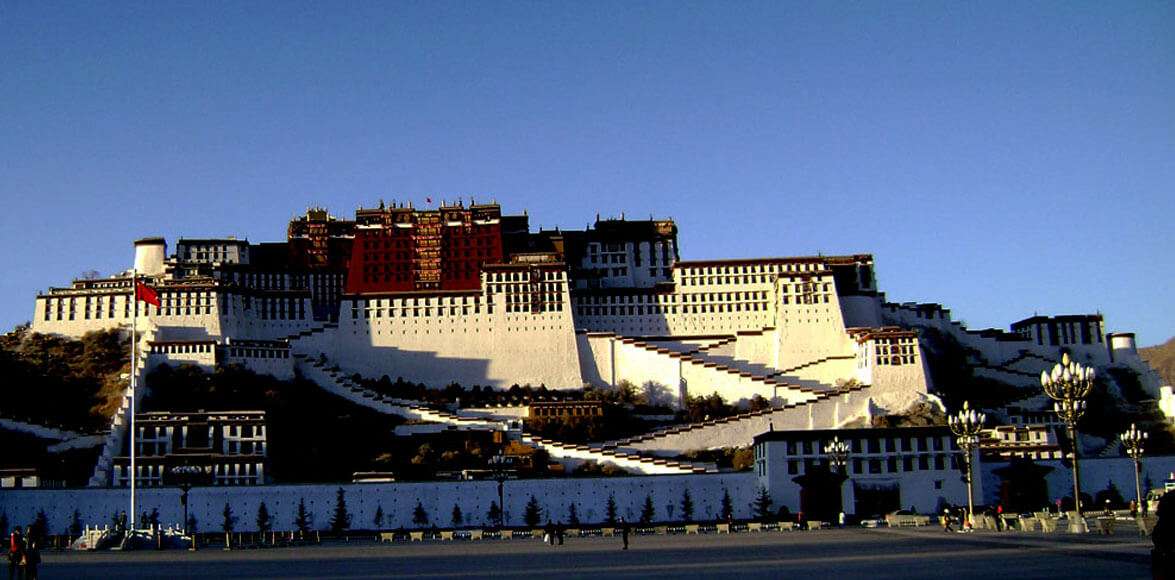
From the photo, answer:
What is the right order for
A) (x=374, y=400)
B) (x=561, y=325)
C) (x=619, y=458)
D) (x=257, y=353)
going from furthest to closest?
(x=561, y=325) < (x=257, y=353) < (x=374, y=400) < (x=619, y=458)

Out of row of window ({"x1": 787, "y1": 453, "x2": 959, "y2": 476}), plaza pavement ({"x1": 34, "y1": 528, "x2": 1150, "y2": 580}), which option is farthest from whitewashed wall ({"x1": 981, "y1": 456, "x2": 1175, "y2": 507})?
plaza pavement ({"x1": 34, "y1": 528, "x2": 1150, "y2": 580})

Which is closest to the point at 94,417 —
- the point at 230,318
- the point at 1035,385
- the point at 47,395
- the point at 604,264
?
the point at 47,395

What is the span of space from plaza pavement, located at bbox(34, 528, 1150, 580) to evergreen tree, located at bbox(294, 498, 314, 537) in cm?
1892

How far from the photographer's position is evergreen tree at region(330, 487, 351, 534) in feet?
242

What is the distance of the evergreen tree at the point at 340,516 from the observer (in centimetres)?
7388

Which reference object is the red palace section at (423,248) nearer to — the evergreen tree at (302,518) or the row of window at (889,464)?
the evergreen tree at (302,518)

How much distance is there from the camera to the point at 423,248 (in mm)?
112312

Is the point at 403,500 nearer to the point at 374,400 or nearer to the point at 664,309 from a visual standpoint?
the point at 374,400

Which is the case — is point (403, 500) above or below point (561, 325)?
below

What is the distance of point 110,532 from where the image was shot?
58.1 meters

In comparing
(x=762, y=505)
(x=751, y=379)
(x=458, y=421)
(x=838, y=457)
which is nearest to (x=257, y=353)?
(x=458, y=421)

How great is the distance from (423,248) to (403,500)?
4011cm

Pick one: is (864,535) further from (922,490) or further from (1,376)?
(1,376)

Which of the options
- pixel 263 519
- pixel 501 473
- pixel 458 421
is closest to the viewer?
pixel 263 519
